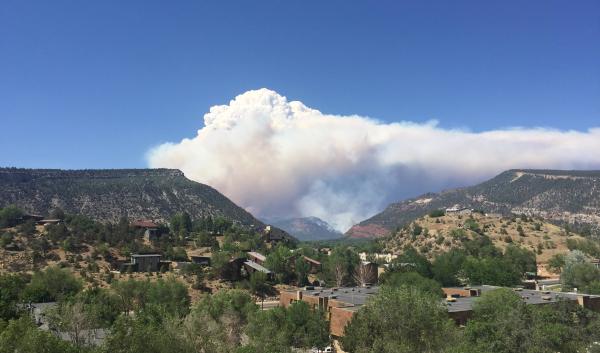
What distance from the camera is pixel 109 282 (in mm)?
86125

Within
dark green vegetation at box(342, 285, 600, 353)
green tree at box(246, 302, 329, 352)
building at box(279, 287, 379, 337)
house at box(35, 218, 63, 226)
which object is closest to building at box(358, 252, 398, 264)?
building at box(279, 287, 379, 337)

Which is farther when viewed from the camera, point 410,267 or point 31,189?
point 31,189

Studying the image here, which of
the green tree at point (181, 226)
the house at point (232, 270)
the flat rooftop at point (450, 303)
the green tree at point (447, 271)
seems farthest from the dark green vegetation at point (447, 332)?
the green tree at point (181, 226)

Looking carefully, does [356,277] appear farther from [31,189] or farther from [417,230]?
[31,189]

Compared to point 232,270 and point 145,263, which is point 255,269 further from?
point 145,263

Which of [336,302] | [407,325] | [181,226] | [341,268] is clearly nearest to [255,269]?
[341,268]

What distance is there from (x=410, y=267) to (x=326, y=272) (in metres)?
21.4

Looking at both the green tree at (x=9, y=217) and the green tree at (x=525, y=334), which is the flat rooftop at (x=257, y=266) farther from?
the green tree at (x=525, y=334)

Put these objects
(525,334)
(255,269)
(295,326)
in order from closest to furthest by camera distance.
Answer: (525,334) → (295,326) → (255,269)

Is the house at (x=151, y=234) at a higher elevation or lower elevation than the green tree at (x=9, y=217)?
lower

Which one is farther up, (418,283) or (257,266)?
(257,266)

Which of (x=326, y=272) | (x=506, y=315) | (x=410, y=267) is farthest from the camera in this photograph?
(x=326, y=272)

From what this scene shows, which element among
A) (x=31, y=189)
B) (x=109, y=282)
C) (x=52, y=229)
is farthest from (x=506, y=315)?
(x=31, y=189)

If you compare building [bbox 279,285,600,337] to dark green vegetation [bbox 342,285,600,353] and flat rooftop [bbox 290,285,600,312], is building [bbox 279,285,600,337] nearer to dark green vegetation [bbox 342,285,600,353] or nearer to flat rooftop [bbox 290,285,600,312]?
flat rooftop [bbox 290,285,600,312]
